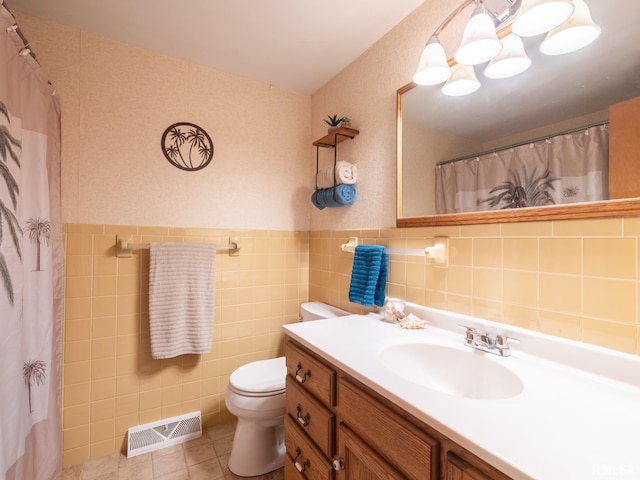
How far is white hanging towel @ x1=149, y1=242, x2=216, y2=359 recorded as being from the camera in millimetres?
1605

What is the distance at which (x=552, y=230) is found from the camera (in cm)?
89

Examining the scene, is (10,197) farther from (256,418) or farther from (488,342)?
(488,342)

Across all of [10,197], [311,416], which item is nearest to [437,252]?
A: [311,416]

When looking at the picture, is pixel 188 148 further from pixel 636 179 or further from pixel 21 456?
pixel 636 179

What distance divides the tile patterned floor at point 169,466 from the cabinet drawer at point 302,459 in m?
0.42

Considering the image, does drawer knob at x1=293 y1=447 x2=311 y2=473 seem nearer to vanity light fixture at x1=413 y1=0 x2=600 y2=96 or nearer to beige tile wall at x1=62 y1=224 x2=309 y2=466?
beige tile wall at x1=62 y1=224 x2=309 y2=466

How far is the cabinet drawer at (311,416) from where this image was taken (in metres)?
0.94

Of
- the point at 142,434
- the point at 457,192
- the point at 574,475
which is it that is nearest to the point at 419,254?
the point at 457,192

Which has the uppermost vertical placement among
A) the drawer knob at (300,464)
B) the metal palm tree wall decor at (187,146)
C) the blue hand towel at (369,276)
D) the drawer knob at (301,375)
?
the metal palm tree wall decor at (187,146)

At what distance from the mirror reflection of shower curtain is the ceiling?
86 centimetres

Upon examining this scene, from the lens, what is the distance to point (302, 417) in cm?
108

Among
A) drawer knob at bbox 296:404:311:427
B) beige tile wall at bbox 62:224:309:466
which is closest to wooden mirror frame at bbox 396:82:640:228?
drawer knob at bbox 296:404:311:427

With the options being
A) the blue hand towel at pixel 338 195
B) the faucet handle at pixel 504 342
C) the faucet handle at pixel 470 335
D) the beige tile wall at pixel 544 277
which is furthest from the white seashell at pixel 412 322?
the blue hand towel at pixel 338 195

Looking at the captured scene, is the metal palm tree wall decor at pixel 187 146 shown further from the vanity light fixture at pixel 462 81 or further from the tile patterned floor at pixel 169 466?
the tile patterned floor at pixel 169 466
